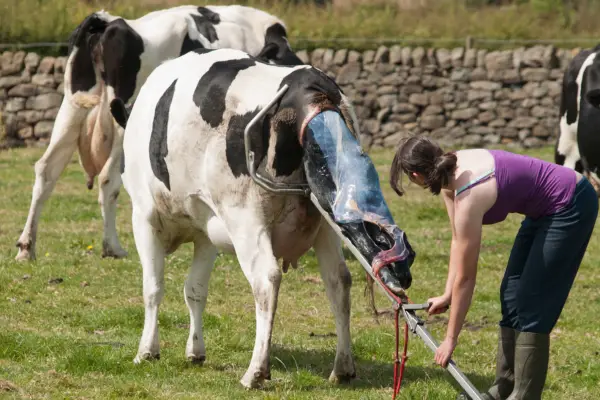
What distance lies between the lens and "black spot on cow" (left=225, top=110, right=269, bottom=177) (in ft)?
20.5

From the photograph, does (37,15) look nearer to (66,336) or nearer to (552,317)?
(66,336)

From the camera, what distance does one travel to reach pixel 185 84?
6.86 meters

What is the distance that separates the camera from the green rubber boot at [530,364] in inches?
226

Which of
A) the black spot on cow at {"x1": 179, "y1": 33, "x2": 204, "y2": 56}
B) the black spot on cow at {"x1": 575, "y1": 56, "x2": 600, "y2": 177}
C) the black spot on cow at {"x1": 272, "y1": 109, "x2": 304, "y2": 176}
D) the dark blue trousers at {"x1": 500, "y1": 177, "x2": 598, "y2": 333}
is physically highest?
the black spot on cow at {"x1": 272, "y1": 109, "x2": 304, "y2": 176}

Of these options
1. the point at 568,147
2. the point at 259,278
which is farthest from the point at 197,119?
the point at 568,147

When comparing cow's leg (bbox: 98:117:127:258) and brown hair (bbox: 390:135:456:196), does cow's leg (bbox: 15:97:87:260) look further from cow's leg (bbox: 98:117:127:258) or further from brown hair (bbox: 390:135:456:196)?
brown hair (bbox: 390:135:456:196)

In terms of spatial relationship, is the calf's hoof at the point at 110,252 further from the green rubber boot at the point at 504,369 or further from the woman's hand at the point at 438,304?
the woman's hand at the point at 438,304

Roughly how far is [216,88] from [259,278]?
118cm

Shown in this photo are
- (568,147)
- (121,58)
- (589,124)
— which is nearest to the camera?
(121,58)

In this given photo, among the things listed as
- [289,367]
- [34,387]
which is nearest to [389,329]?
[289,367]

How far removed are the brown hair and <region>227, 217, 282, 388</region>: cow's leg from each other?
1152mm

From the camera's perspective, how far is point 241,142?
6.37m

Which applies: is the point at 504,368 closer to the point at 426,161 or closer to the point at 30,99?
the point at 426,161

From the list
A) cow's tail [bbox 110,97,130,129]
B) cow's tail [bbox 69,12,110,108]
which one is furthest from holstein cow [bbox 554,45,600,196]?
cow's tail [bbox 110,97,130,129]
